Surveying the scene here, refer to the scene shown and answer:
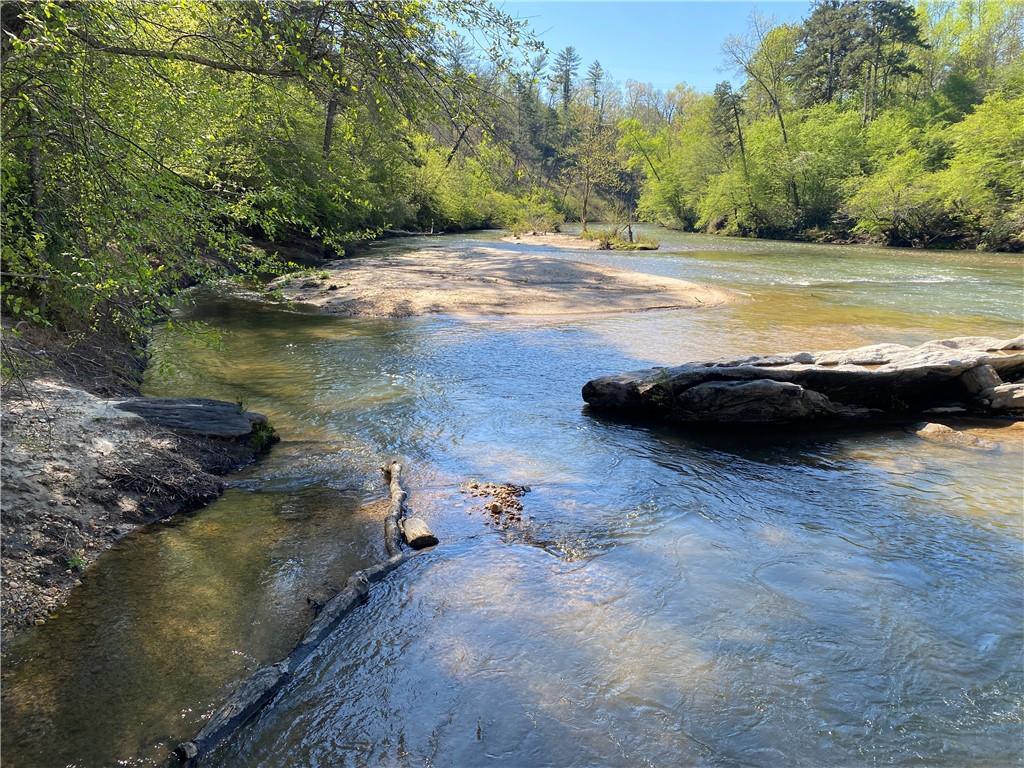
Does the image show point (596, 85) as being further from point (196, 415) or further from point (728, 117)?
point (196, 415)

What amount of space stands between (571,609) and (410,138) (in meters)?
29.0

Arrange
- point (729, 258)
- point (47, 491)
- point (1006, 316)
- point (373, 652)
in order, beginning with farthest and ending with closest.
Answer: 1. point (729, 258)
2. point (1006, 316)
3. point (47, 491)
4. point (373, 652)

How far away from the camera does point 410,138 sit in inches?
1192

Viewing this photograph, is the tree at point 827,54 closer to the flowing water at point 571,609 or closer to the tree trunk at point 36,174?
the flowing water at point 571,609

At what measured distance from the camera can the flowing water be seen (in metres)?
3.85

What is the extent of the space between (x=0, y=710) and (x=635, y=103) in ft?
332

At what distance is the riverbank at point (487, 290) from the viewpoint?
1930cm

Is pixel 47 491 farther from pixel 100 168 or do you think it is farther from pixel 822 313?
pixel 822 313

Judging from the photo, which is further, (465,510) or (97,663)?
(465,510)

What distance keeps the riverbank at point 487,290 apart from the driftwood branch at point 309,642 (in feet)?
37.3

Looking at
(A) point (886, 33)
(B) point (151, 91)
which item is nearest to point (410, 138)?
(B) point (151, 91)

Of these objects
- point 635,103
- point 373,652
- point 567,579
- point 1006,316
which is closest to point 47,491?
point 373,652

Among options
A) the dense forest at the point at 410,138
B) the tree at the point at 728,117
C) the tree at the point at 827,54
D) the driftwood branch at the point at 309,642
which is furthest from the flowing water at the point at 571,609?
the tree at the point at 827,54

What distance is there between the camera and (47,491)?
554 cm
